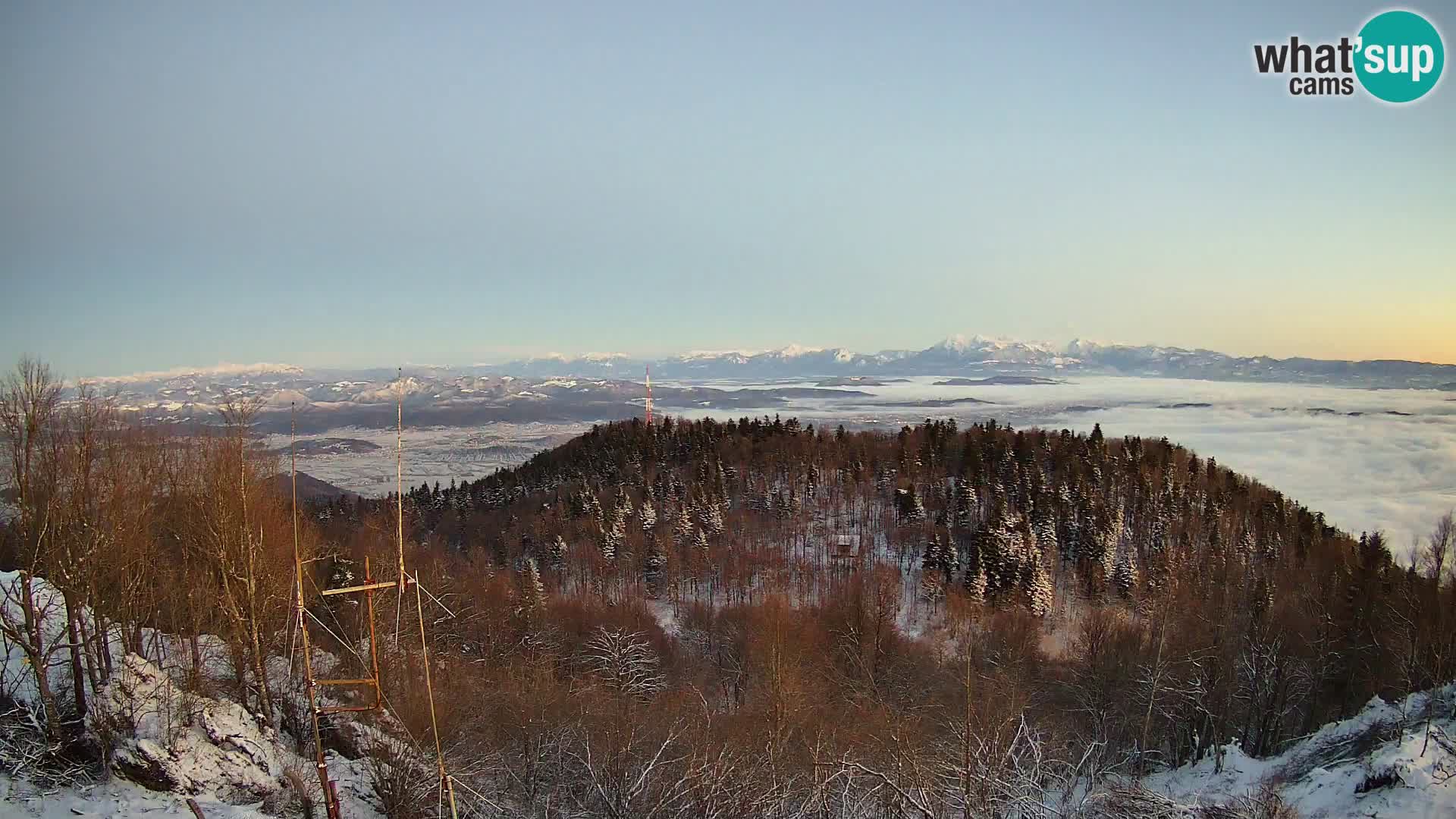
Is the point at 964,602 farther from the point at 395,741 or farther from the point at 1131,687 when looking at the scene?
the point at 395,741

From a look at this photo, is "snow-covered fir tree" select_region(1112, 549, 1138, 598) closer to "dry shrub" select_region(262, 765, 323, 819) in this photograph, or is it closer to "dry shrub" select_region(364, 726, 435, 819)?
"dry shrub" select_region(364, 726, 435, 819)

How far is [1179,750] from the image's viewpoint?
3306 centimetres

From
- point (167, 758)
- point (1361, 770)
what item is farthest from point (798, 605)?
point (167, 758)

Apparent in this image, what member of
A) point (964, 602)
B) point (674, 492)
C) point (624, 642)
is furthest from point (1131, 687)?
point (674, 492)

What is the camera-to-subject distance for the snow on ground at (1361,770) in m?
18.9

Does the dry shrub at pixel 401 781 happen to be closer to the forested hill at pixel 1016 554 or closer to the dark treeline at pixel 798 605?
the dark treeline at pixel 798 605

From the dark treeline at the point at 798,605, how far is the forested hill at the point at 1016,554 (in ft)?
1.18

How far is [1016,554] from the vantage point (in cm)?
5750

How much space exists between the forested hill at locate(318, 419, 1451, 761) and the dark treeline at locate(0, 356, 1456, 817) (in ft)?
1.18

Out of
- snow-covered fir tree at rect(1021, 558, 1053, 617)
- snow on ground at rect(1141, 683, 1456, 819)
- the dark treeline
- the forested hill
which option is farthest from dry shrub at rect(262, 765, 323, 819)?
snow-covered fir tree at rect(1021, 558, 1053, 617)

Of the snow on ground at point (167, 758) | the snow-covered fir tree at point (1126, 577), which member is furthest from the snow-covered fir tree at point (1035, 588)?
the snow on ground at point (167, 758)

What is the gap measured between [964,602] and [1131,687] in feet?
58.8

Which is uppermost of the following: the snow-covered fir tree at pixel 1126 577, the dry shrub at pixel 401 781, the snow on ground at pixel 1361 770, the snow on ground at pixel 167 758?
the snow on ground at pixel 167 758

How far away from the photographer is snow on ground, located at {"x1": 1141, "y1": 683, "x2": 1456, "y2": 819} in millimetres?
18859
